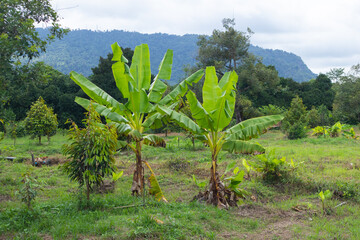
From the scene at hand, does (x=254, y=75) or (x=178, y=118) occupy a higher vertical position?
(x=254, y=75)

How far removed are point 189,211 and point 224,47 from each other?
2283cm

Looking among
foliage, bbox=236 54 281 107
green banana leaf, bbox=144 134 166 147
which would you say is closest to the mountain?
foliage, bbox=236 54 281 107

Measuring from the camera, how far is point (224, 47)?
1080 inches

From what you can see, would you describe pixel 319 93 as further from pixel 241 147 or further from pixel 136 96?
pixel 136 96

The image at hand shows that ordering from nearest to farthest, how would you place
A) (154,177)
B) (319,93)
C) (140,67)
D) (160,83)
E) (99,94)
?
(154,177) → (99,94) → (140,67) → (160,83) → (319,93)

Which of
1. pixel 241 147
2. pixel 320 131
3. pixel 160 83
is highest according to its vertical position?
pixel 160 83

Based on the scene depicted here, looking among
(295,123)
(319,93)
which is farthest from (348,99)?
(295,123)

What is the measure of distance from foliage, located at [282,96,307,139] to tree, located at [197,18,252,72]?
7531mm

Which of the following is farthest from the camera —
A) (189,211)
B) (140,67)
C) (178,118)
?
(140,67)

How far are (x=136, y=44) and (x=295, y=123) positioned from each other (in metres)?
115

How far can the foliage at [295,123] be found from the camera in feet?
61.7

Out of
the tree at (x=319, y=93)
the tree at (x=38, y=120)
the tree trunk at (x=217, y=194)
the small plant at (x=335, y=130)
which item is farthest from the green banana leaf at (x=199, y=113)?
the tree at (x=319, y=93)

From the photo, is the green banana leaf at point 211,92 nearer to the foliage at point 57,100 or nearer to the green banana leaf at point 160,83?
the green banana leaf at point 160,83

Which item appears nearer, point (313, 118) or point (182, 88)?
point (182, 88)
